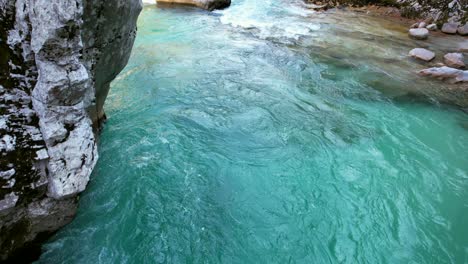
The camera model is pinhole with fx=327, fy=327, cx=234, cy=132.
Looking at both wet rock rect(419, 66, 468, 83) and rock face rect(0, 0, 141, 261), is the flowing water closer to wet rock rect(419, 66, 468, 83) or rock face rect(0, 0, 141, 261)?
wet rock rect(419, 66, 468, 83)

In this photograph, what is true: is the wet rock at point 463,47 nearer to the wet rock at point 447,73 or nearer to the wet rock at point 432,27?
the wet rock at point 432,27

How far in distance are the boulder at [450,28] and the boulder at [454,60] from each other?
13.0 ft

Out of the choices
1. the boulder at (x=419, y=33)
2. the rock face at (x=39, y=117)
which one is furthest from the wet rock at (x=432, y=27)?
the rock face at (x=39, y=117)

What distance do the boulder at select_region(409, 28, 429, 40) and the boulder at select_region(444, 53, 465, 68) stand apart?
2.57 meters

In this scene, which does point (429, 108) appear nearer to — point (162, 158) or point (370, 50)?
point (370, 50)

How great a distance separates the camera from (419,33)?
13711 mm

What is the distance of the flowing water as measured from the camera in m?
4.27

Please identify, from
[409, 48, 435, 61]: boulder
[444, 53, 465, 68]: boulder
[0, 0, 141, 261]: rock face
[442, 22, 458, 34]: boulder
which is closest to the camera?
[0, 0, 141, 261]: rock face

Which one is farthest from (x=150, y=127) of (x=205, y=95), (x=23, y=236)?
(x=23, y=236)

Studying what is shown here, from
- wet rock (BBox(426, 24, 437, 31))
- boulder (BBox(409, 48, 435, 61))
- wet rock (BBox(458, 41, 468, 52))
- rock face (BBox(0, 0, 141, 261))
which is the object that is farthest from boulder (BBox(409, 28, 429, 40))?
rock face (BBox(0, 0, 141, 261))

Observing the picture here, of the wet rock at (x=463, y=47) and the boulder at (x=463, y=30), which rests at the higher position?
the boulder at (x=463, y=30)

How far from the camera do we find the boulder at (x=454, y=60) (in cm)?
1082

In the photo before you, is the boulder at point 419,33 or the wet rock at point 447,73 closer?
→ the wet rock at point 447,73

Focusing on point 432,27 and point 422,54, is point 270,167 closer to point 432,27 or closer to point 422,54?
point 422,54
